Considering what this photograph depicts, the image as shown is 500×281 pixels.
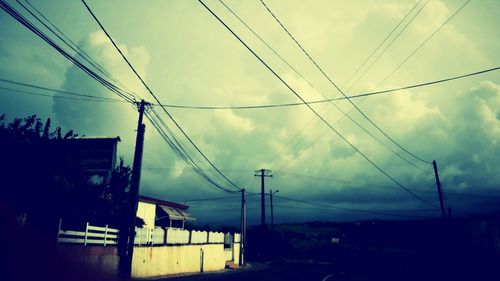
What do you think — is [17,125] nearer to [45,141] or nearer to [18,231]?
[45,141]

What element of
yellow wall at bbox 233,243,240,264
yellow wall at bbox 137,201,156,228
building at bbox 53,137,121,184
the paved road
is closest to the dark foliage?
building at bbox 53,137,121,184

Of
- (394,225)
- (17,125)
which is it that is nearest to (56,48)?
(17,125)

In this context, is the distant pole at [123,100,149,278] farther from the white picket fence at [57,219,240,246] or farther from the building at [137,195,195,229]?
the building at [137,195,195,229]

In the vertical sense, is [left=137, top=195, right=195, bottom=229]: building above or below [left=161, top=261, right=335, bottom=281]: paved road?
above

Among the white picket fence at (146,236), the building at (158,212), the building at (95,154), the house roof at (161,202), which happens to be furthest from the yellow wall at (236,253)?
the building at (95,154)

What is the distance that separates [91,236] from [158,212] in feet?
48.0

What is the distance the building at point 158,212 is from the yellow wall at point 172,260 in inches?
171

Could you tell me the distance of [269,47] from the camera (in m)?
9.44

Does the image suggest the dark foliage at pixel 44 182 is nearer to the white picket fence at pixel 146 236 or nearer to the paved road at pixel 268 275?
the white picket fence at pixel 146 236

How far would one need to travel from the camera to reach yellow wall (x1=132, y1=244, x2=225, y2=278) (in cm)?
1572

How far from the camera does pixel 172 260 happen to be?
61.7 ft

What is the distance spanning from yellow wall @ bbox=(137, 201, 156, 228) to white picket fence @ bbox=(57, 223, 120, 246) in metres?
10.8

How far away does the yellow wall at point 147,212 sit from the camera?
23.5 m

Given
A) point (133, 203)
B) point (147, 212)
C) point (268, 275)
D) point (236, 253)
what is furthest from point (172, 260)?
point (236, 253)
